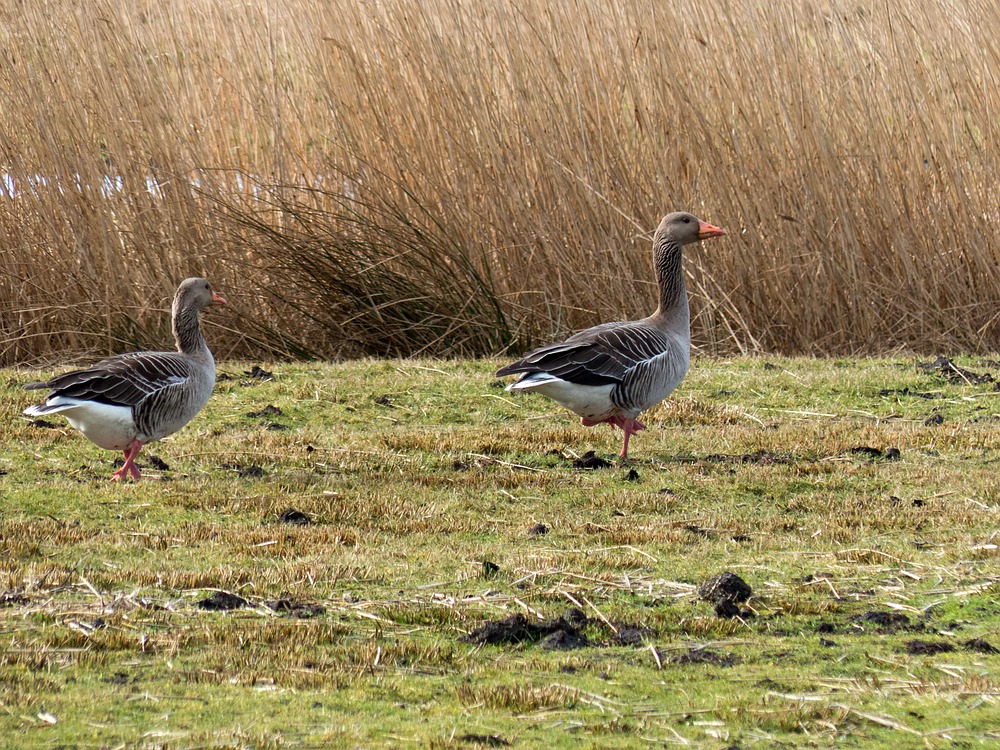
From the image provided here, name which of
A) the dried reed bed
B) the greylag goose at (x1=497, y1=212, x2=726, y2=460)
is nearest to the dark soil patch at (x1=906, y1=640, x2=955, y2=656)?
the greylag goose at (x1=497, y1=212, x2=726, y2=460)

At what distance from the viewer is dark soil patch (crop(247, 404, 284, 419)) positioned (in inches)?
338

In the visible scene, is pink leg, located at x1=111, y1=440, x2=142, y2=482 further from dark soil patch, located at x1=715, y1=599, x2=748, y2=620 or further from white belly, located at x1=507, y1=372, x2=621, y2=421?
dark soil patch, located at x1=715, y1=599, x2=748, y2=620

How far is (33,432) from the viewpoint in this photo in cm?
797

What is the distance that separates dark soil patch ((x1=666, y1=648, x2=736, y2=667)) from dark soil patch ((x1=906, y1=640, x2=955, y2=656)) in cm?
62

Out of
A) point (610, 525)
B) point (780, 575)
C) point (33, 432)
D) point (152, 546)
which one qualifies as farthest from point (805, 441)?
point (33, 432)

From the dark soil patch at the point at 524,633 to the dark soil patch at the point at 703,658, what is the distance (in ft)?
1.10

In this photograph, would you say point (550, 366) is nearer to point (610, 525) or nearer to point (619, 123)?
point (610, 525)

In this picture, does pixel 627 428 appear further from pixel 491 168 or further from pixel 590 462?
pixel 491 168

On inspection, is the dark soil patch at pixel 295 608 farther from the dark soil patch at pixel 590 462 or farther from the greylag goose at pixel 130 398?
the dark soil patch at pixel 590 462

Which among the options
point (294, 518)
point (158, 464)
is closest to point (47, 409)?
point (158, 464)

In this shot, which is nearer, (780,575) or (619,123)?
(780,575)

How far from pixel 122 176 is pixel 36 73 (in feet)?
3.70

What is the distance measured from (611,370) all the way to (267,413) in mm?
2549

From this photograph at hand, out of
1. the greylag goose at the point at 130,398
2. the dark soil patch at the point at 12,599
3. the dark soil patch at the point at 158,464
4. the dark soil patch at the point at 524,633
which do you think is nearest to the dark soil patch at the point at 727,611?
the dark soil patch at the point at 524,633
